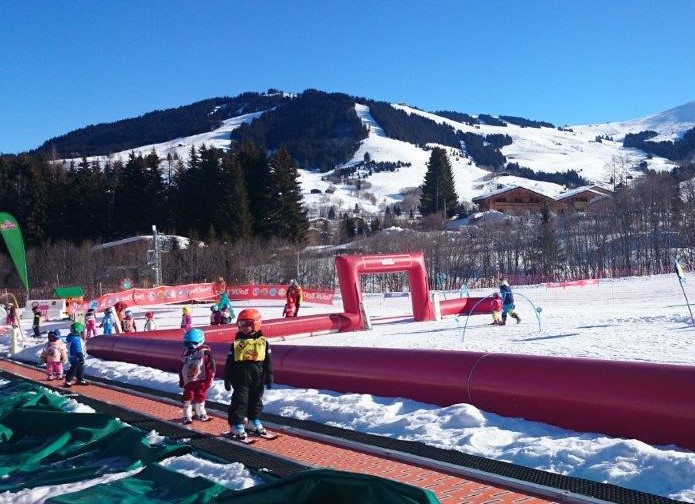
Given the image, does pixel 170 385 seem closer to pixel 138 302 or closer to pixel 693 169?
pixel 138 302

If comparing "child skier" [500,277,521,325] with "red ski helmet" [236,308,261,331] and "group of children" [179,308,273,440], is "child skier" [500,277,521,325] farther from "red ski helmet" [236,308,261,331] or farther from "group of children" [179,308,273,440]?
"red ski helmet" [236,308,261,331]

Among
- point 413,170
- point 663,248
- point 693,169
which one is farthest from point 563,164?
point 663,248

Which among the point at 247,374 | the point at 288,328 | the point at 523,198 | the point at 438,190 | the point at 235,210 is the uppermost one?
the point at 438,190

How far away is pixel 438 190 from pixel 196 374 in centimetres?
9943

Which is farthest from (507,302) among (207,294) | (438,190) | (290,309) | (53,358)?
(438,190)

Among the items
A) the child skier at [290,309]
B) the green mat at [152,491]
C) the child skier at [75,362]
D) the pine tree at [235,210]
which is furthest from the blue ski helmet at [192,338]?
the pine tree at [235,210]

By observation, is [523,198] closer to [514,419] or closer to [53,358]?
[53,358]

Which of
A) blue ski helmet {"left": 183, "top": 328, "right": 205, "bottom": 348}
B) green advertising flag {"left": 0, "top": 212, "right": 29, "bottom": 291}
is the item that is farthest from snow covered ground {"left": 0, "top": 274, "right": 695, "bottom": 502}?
green advertising flag {"left": 0, "top": 212, "right": 29, "bottom": 291}

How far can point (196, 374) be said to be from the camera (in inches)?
367

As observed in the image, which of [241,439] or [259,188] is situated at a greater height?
[259,188]

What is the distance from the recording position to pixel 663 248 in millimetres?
62062

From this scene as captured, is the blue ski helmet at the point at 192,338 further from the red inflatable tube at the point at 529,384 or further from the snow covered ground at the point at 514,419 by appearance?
the red inflatable tube at the point at 529,384

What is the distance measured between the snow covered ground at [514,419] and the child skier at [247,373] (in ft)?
3.81

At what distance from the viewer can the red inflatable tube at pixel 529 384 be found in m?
7.00
